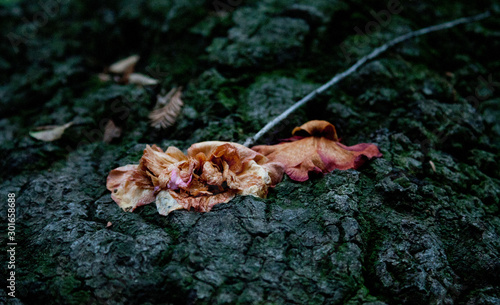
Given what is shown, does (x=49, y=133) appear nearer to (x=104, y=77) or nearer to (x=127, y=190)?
(x=104, y=77)

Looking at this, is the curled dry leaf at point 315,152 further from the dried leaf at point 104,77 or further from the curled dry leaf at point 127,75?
the dried leaf at point 104,77

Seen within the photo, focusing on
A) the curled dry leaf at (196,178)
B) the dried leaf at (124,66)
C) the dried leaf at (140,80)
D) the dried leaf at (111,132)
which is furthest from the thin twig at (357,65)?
the dried leaf at (124,66)

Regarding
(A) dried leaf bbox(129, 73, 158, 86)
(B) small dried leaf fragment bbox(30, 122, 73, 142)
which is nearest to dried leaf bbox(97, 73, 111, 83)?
(A) dried leaf bbox(129, 73, 158, 86)

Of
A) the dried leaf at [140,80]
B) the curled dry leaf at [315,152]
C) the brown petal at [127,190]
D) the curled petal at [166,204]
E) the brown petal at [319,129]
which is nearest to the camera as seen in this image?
the curled petal at [166,204]

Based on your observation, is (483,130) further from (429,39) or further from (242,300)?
(242,300)

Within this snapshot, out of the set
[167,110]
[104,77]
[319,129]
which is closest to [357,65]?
[319,129]

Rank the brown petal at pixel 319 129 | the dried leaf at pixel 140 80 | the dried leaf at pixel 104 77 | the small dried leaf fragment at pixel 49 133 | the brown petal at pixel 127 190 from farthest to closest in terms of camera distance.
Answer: the dried leaf at pixel 104 77 < the dried leaf at pixel 140 80 < the small dried leaf fragment at pixel 49 133 < the brown petal at pixel 319 129 < the brown petal at pixel 127 190
